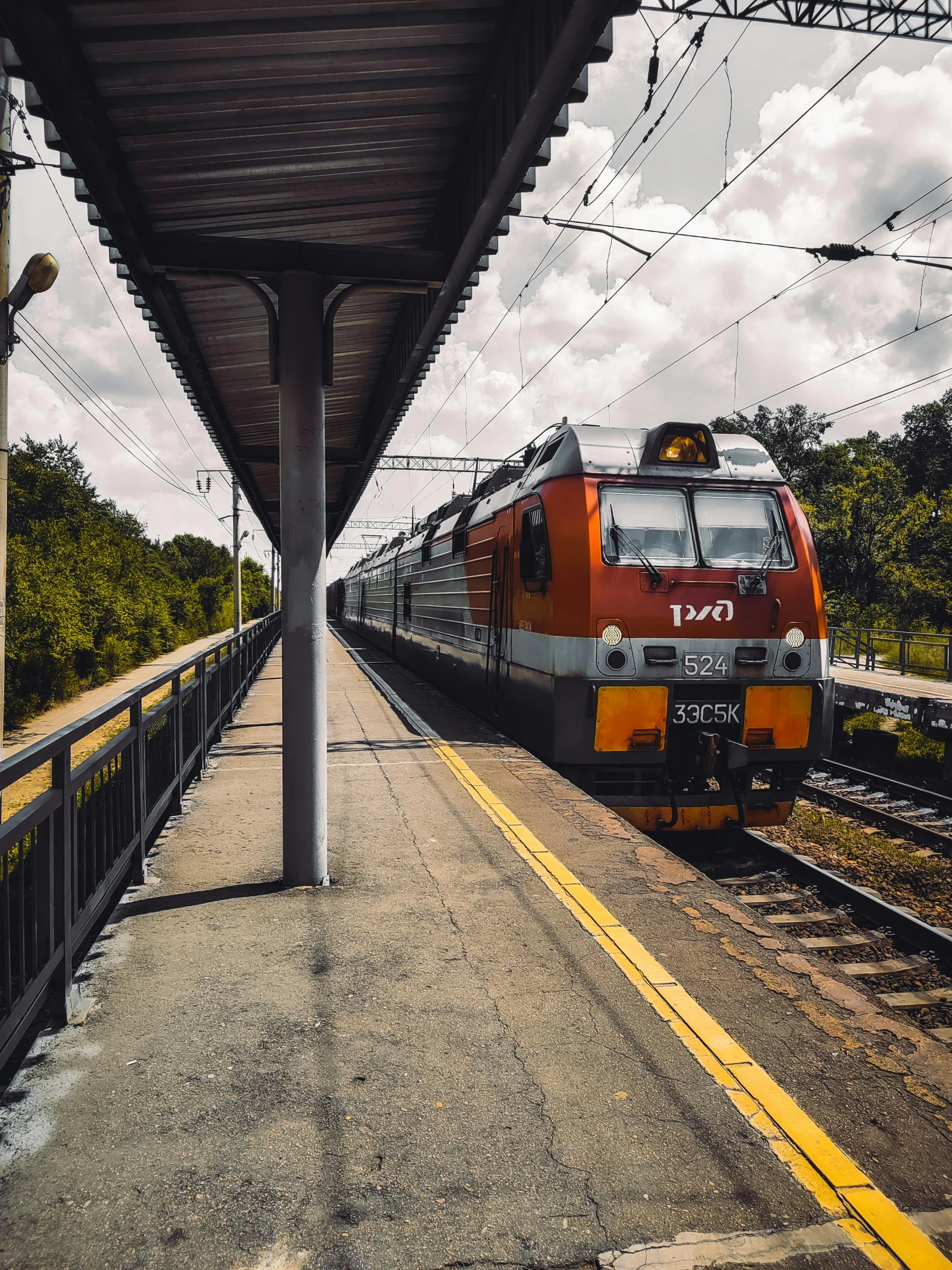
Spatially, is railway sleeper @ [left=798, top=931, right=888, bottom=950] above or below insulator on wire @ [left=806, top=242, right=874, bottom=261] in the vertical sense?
below

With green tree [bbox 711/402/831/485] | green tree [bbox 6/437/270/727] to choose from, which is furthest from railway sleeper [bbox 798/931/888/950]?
green tree [bbox 711/402/831/485]

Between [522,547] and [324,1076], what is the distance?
19.2 ft

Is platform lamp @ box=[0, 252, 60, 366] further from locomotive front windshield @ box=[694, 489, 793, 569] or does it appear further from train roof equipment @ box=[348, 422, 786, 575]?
locomotive front windshield @ box=[694, 489, 793, 569]

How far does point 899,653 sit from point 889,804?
12.1 meters

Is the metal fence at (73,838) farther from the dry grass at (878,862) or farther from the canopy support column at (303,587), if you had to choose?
the dry grass at (878,862)

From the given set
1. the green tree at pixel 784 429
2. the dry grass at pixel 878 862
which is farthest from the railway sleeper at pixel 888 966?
the green tree at pixel 784 429

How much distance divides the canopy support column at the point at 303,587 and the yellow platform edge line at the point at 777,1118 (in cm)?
146

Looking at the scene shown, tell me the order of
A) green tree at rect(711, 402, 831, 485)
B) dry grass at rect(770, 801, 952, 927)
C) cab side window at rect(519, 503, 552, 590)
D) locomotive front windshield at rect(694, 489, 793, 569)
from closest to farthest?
1. dry grass at rect(770, 801, 952, 927)
2. locomotive front windshield at rect(694, 489, 793, 569)
3. cab side window at rect(519, 503, 552, 590)
4. green tree at rect(711, 402, 831, 485)

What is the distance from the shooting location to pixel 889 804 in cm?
966

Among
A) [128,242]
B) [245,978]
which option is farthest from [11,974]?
[128,242]

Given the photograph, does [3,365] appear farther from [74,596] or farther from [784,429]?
[784,429]

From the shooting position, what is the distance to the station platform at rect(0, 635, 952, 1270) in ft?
7.48

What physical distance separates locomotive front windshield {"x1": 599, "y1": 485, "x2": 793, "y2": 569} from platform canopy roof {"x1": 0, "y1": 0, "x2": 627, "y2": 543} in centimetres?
217

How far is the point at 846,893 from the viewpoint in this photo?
6184 millimetres
